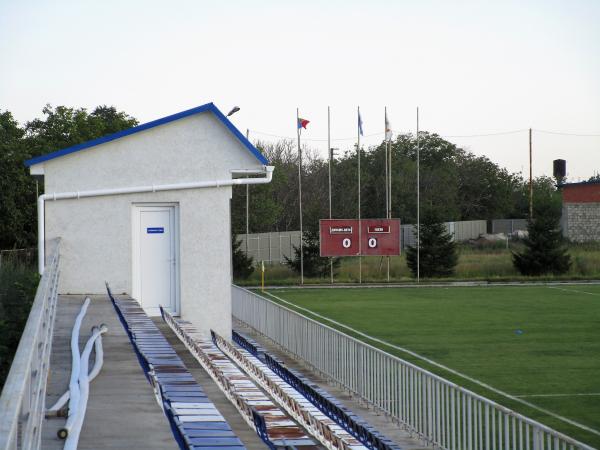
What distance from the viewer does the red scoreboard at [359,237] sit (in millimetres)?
44938

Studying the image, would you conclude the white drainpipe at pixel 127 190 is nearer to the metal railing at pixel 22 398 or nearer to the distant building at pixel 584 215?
the metal railing at pixel 22 398

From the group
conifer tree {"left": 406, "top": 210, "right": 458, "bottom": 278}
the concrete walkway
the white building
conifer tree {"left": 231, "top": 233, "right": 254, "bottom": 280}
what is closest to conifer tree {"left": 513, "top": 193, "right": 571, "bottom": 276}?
conifer tree {"left": 406, "top": 210, "right": 458, "bottom": 278}

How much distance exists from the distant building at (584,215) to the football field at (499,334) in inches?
1056

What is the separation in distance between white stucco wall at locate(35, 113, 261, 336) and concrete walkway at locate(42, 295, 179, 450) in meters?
4.90

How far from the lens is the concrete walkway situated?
317 inches

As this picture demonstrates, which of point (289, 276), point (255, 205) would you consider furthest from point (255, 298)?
point (255, 205)

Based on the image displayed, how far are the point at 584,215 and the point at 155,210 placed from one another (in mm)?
54918

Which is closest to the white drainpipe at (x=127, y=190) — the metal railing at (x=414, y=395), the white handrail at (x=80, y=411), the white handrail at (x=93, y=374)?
the metal railing at (x=414, y=395)

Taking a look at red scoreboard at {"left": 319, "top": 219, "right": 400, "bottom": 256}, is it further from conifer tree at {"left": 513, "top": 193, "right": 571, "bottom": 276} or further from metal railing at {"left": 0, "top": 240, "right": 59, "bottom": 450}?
metal railing at {"left": 0, "top": 240, "right": 59, "bottom": 450}

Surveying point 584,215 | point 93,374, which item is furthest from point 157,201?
point 584,215

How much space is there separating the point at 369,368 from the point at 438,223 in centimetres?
3675

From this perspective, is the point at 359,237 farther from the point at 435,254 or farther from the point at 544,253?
the point at 544,253

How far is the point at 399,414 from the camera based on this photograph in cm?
1306

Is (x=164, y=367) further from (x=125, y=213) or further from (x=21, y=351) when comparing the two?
(x=125, y=213)
